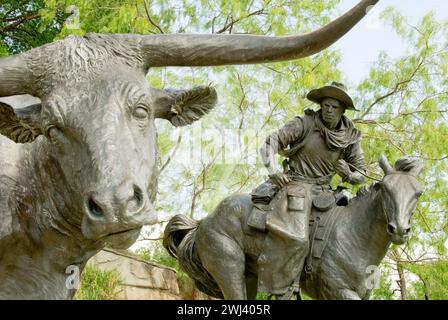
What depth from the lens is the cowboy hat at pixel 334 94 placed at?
5109 mm

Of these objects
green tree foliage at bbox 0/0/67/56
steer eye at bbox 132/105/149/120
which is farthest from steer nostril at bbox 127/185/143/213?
green tree foliage at bbox 0/0/67/56

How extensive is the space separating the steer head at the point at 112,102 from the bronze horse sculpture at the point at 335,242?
7.44 feet

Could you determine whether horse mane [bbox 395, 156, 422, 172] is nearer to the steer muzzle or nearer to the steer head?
the steer head

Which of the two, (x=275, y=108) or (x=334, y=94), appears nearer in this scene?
(x=334, y=94)

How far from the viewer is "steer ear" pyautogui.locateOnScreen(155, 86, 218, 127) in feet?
8.51

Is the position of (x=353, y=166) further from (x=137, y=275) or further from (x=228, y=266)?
(x=137, y=275)

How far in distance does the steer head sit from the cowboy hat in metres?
2.46

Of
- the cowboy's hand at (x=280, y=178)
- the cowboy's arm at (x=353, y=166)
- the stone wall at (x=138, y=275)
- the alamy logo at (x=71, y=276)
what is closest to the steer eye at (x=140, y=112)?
the alamy logo at (x=71, y=276)

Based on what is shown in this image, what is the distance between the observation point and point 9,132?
257cm

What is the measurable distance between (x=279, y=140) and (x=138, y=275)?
5010mm

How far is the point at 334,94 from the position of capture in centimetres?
514

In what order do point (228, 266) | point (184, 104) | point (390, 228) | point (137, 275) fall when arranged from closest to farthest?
1. point (184, 104)
2. point (390, 228)
3. point (228, 266)
4. point (137, 275)

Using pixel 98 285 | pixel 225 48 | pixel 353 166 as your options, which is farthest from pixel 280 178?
pixel 98 285

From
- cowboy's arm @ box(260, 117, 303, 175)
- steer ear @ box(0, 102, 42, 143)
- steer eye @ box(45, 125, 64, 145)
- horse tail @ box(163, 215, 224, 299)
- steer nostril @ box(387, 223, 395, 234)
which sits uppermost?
cowboy's arm @ box(260, 117, 303, 175)
